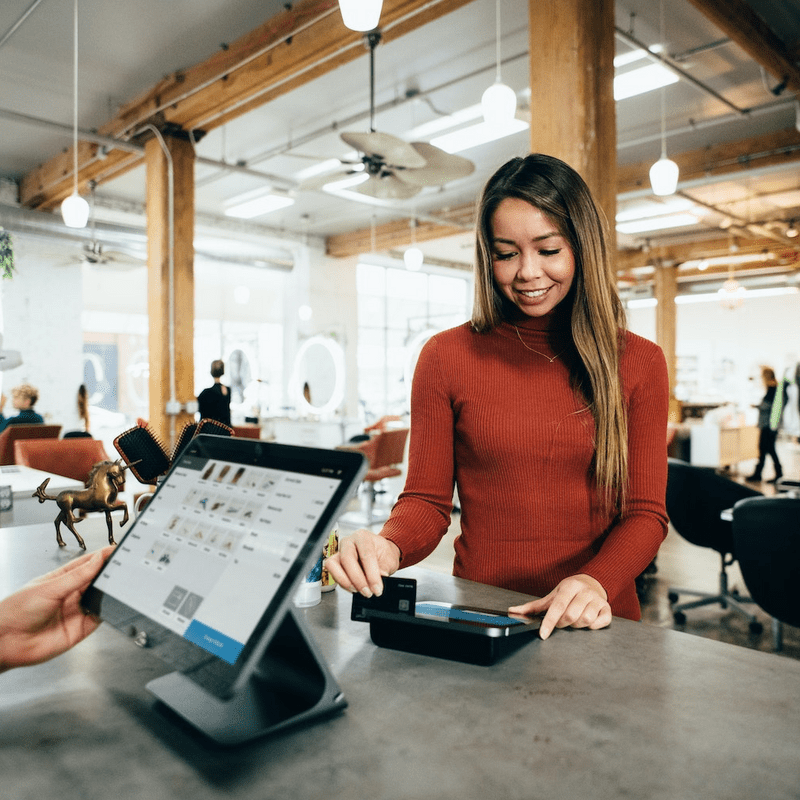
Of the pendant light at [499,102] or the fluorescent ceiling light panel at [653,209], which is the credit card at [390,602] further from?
the fluorescent ceiling light panel at [653,209]

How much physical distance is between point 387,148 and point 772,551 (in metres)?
2.86

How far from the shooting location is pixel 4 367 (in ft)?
17.6

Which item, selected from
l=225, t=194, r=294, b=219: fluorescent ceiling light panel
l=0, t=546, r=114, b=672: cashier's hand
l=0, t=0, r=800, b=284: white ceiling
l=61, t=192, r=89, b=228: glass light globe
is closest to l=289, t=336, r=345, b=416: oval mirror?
l=225, t=194, r=294, b=219: fluorescent ceiling light panel

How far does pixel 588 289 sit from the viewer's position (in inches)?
51.0

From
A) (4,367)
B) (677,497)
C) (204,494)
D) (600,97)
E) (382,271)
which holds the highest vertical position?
(382,271)

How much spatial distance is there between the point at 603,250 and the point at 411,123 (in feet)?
20.2

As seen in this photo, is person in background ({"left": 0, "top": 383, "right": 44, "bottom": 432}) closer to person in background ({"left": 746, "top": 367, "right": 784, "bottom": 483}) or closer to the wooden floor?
the wooden floor

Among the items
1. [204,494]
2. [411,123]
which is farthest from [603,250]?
[411,123]

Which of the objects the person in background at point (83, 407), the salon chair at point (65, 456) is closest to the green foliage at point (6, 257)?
the person in background at point (83, 407)

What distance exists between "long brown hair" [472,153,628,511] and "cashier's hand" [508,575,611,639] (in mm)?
298

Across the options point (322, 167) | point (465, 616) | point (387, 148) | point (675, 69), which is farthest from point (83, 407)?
point (465, 616)

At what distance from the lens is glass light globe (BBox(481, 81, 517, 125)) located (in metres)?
3.46

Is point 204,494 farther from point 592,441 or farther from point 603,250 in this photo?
point 603,250

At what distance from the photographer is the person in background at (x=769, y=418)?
29.8 ft
